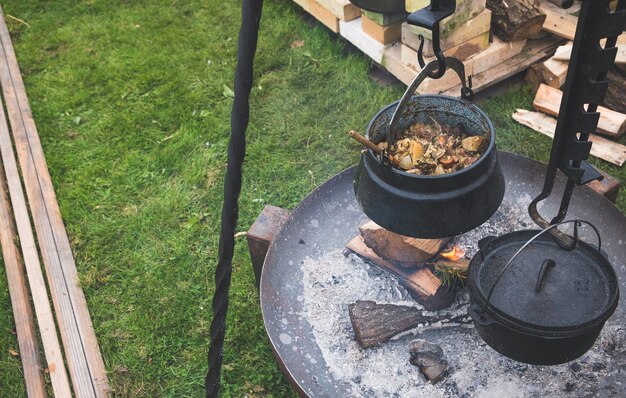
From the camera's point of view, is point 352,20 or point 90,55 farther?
point 90,55

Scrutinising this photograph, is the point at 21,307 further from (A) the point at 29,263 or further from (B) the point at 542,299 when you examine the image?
(B) the point at 542,299

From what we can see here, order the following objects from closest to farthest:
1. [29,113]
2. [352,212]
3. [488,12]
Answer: [352,212] < [488,12] < [29,113]

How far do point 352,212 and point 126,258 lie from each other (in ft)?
4.66

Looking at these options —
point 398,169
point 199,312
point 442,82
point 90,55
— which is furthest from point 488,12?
point 90,55

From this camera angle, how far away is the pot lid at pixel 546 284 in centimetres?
193

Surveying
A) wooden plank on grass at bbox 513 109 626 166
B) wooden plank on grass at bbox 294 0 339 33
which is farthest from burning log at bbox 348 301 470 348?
wooden plank on grass at bbox 294 0 339 33

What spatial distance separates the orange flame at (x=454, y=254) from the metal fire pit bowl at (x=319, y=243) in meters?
0.38

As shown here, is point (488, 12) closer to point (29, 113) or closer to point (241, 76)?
point (241, 76)

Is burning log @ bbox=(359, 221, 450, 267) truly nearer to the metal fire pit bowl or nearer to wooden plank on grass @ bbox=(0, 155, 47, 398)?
the metal fire pit bowl

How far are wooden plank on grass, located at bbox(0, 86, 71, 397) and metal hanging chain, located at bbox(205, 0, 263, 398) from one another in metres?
1.57

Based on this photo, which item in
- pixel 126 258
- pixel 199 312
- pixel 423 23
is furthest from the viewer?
pixel 126 258

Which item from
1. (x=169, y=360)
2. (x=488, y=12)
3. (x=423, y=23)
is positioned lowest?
(x=169, y=360)

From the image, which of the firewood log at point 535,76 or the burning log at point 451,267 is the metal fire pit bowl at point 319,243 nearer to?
the burning log at point 451,267

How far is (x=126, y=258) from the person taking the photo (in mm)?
3512
